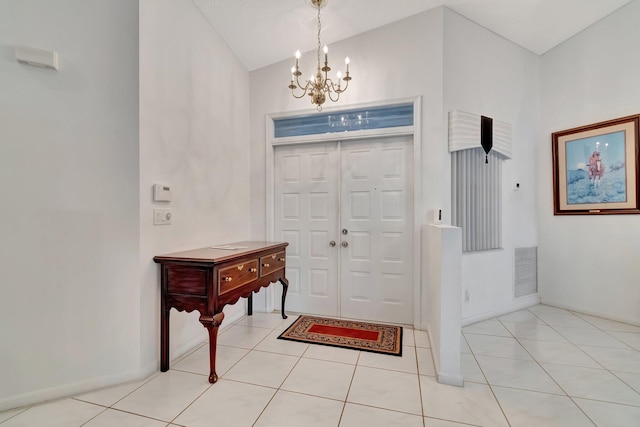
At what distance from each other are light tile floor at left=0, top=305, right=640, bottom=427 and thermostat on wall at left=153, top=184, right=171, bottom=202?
51.6 inches

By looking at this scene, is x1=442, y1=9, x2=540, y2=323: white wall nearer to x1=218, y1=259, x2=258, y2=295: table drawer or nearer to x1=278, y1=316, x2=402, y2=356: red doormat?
x1=278, y1=316, x2=402, y2=356: red doormat

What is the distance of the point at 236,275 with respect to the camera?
225 centimetres

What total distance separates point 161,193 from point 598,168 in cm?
458

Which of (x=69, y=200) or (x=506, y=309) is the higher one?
(x=69, y=200)

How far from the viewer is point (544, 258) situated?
143 inches

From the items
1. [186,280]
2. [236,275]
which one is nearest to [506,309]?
[236,275]

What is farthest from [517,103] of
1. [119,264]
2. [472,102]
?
[119,264]

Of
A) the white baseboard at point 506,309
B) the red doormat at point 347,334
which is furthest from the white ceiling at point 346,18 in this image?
the white baseboard at point 506,309

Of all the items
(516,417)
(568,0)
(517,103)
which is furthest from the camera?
(517,103)

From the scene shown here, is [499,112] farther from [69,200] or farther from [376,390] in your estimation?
[69,200]

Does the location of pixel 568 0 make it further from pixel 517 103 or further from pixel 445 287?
pixel 445 287

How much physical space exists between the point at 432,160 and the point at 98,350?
10.6 ft

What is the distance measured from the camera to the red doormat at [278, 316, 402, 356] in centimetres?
253

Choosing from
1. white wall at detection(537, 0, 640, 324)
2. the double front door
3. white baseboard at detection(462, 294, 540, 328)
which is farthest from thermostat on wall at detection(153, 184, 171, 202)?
white wall at detection(537, 0, 640, 324)
